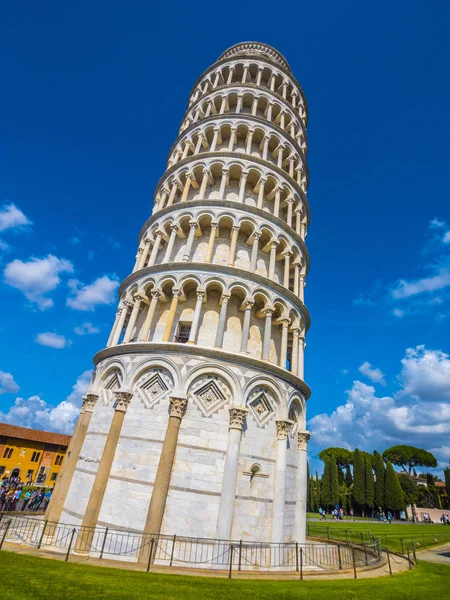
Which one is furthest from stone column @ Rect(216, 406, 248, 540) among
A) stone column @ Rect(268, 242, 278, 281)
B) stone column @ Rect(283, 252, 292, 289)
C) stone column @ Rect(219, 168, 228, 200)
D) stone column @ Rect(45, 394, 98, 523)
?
stone column @ Rect(219, 168, 228, 200)

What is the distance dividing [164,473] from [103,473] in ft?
9.37

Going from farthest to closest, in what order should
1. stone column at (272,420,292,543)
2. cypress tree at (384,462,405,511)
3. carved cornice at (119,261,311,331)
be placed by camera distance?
1. cypress tree at (384,462,405,511)
2. carved cornice at (119,261,311,331)
3. stone column at (272,420,292,543)

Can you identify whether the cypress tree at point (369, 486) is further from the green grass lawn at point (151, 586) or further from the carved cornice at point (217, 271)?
the green grass lawn at point (151, 586)

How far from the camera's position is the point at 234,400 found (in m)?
15.7

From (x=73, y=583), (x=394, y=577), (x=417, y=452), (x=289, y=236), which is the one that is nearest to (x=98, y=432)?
(x=73, y=583)

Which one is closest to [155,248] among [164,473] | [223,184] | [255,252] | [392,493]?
[223,184]

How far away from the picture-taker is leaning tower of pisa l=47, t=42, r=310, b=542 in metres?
14.2

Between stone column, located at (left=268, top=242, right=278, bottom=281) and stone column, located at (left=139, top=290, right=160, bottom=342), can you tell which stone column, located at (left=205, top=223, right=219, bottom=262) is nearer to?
stone column, located at (left=139, top=290, right=160, bottom=342)

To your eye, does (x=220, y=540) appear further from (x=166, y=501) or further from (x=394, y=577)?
(x=394, y=577)

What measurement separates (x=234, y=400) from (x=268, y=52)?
34351mm

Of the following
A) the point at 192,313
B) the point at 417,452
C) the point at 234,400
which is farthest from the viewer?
the point at 417,452

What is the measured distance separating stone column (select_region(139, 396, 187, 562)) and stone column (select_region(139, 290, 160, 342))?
3.86m

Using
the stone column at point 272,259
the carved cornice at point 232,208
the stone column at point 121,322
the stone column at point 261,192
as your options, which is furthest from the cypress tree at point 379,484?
the stone column at point 121,322

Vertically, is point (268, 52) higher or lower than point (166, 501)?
higher
